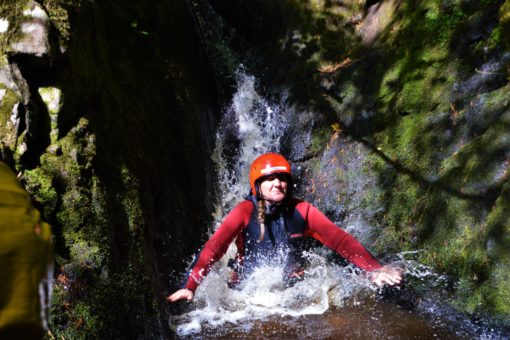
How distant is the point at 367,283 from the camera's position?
496cm

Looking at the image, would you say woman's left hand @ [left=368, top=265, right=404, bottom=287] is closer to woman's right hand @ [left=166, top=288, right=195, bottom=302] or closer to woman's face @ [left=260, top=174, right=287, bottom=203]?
woman's face @ [left=260, top=174, right=287, bottom=203]

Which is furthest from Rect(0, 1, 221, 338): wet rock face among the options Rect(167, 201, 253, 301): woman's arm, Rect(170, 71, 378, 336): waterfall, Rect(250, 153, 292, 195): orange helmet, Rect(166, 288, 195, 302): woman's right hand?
Rect(250, 153, 292, 195): orange helmet

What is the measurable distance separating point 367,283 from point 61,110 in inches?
142

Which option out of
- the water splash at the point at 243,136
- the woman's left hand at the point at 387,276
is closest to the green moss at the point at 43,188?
the woman's left hand at the point at 387,276

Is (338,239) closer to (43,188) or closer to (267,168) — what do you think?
(267,168)

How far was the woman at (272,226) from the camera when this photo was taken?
14.9ft

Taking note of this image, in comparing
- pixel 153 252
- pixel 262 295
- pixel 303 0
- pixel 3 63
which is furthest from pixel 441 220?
pixel 303 0

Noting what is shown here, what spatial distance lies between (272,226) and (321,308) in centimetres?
102

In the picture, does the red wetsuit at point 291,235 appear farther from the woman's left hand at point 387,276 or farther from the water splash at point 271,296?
the water splash at point 271,296

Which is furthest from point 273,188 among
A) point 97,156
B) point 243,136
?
point 243,136

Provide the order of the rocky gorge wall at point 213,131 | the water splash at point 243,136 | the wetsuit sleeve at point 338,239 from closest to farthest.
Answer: the rocky gorge wall at point 213,131, the wetsuit sleeve at point 338,239, the water splash at point 243,136

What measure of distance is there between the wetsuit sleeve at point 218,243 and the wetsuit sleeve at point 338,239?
641 mm

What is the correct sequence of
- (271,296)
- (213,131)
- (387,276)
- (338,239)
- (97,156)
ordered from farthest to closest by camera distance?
(213,131)
(271,296)
(338,239)
(387,276)
(97,156)

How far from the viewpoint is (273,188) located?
466 centimetres
